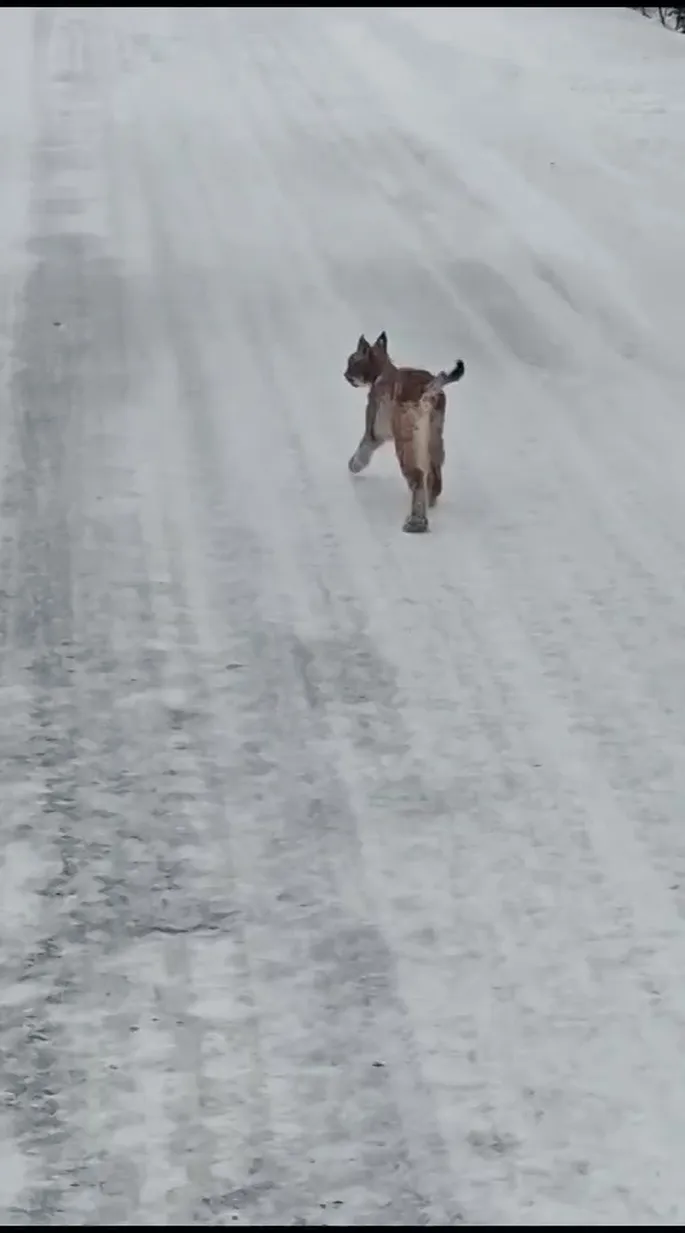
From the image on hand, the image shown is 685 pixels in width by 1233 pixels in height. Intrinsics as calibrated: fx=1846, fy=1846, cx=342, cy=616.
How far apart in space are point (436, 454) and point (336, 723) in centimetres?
174

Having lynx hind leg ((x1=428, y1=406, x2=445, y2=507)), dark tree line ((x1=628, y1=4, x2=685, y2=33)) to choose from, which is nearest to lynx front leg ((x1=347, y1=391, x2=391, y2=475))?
lynx hind leg ((x1=428, y1=406, x2=445, y2=507))

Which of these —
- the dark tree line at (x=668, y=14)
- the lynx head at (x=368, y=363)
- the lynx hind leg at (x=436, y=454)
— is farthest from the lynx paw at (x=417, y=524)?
the dark tree line at (x=668, y=14)

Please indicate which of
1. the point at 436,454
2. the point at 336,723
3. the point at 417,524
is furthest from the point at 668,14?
the point at 336,723

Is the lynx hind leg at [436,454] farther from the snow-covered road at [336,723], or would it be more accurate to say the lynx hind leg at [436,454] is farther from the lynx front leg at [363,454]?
the lynx front leg at [363,454]

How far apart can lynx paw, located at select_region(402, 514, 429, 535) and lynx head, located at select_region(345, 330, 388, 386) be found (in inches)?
28.1

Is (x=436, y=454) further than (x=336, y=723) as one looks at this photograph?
Yes

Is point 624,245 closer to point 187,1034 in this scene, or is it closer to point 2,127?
point 2,127

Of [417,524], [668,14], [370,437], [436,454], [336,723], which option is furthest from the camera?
[668,14]

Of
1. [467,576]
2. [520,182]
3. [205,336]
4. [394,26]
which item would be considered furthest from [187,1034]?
[394,26]

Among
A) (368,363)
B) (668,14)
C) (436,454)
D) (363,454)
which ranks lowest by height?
(668,14)

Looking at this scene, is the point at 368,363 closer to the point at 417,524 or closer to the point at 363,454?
the point at 363,454

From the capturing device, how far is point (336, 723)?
477 cm

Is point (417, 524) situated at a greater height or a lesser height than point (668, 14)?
greater

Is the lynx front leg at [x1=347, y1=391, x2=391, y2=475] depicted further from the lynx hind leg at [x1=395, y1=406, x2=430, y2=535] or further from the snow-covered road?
the lynx hind leg at [x1=395, y1=406, x2=430, y2=535]
